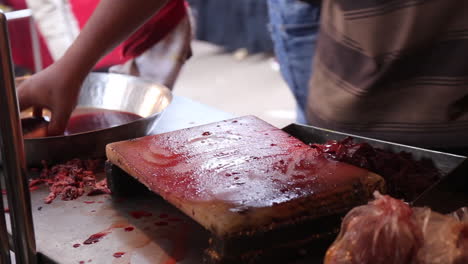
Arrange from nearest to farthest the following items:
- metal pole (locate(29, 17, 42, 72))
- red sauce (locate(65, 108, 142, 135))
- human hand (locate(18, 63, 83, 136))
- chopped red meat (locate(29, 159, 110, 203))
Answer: chopped red meat (locate(29, 159, 110, 203)) < human hand (locate(18, 63, 83, 136)) < red sauce (locate(65, 108, 142, 135)) < metal pole (locate(29, 17, 42, 72))

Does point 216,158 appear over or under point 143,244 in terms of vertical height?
over

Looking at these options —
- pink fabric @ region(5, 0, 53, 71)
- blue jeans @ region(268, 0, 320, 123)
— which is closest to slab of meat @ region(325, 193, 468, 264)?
blue jeans @ region(268, 0, 320, 123)

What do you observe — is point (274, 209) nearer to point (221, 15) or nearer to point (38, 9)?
point (38, 9)

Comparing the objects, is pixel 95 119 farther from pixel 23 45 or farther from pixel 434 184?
pixel 23 45

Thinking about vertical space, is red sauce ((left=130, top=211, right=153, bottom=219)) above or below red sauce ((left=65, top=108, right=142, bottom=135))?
below

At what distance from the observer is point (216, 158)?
1.00m

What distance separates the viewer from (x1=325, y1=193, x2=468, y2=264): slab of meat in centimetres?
67

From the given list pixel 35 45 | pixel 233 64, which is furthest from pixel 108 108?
pixel 233 64

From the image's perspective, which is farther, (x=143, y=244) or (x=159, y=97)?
(x=159, y=97)

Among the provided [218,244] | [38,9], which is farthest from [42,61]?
[218,244]

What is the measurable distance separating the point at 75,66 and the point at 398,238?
2.90 feet

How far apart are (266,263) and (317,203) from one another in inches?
4.7

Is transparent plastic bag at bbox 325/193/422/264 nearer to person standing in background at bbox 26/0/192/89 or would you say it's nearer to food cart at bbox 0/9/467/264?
food cart at bbox 0/9/467/264

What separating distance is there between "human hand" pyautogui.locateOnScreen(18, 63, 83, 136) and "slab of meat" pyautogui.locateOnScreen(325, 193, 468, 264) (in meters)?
0.81
